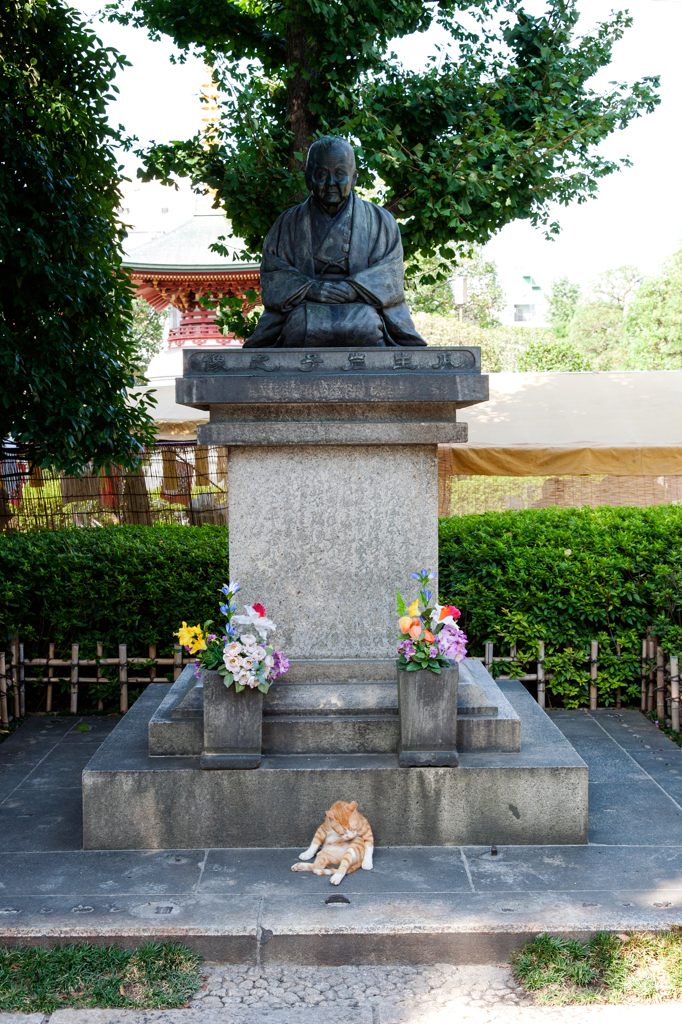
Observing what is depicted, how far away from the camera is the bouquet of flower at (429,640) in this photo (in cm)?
371

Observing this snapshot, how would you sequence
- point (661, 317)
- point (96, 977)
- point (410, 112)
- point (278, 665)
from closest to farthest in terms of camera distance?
point (96, 977)
point (278, 665)
point (410, 112)
point (661, 317)

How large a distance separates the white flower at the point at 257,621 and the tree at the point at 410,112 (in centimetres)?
566

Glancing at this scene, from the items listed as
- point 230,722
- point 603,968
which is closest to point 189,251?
point 230,722

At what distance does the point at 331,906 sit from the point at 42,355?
14.1 ft

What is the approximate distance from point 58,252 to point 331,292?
3.07m

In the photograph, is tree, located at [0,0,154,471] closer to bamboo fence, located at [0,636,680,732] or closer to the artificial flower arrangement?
bamboo fence, located at [0,636,680,732]

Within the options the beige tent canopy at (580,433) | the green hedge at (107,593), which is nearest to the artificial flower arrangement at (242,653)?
the green hedge at (107,593)

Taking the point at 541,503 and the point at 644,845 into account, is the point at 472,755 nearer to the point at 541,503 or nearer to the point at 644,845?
the point at 644,845

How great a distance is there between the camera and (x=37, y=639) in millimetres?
5875

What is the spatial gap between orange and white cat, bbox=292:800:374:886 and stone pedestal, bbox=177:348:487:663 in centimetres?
77

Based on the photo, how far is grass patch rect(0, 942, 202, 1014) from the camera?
292cm

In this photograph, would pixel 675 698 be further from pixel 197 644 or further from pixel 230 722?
pixel 197 644

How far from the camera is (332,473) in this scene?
13.5 ft

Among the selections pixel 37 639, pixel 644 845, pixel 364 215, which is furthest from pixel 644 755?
pixel 37 639
